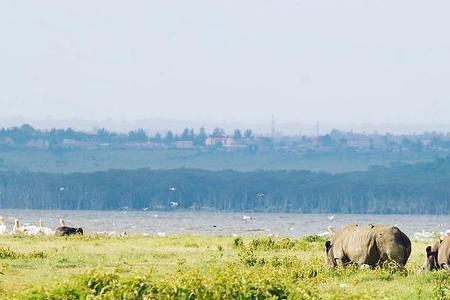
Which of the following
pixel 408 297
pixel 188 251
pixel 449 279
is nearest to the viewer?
pixel 408 297

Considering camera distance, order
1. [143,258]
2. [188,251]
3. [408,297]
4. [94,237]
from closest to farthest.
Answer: [408,297] < [143,258] < [188,251] < [94,237]

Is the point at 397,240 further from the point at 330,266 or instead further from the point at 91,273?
the point at 91,273

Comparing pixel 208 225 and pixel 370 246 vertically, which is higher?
pixel 370 246

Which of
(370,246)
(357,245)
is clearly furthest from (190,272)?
(357,245)

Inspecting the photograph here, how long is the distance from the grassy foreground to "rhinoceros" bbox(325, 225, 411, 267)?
22.5 inches

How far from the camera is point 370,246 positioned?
30391 mm

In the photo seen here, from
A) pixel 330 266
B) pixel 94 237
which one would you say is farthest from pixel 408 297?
pixel 94 237

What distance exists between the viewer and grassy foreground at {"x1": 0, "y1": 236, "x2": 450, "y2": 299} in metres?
21.1

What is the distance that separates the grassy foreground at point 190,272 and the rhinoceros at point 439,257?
2.10 ft

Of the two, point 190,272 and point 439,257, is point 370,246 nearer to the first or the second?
point 439,257

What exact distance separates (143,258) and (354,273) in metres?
7.44

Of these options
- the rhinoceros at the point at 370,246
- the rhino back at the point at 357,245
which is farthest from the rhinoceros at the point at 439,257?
the rhino back at the point at 357,245

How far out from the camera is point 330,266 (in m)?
31.1

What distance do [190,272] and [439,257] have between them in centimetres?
850
